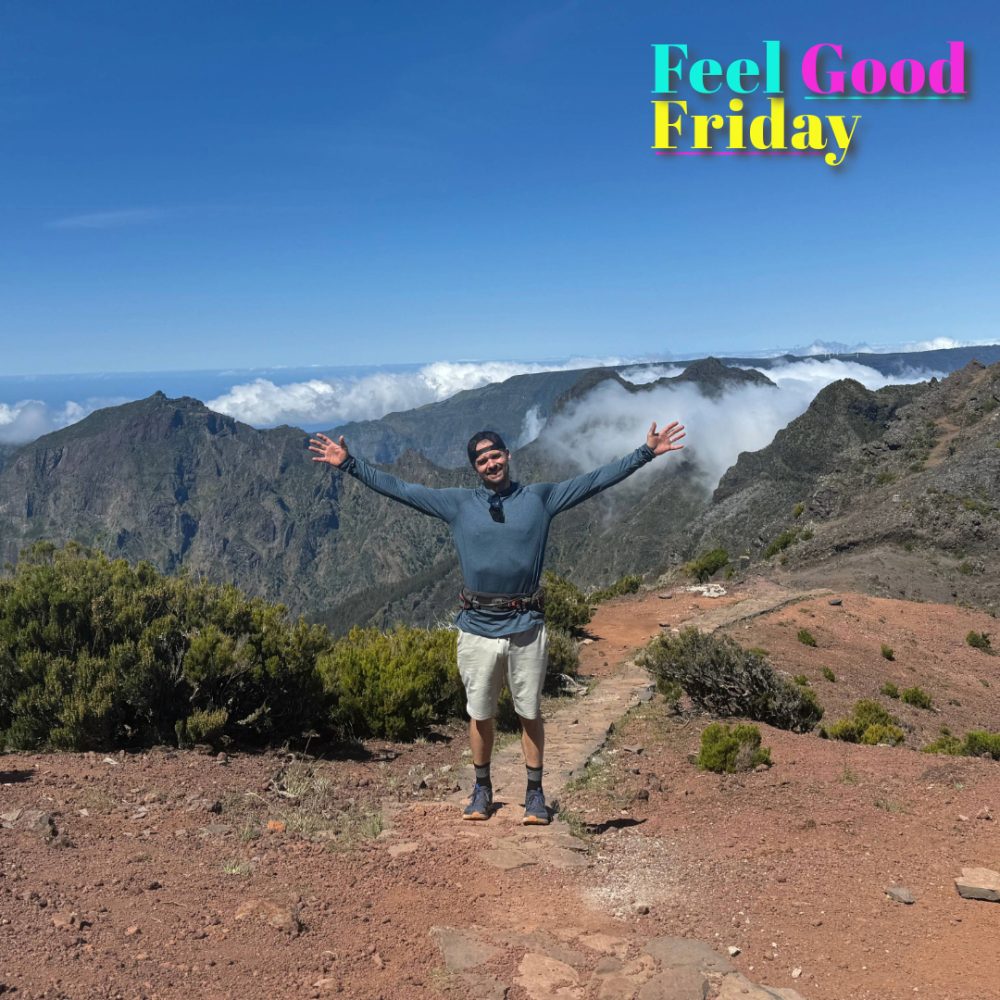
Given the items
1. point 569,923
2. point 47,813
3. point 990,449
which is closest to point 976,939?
point 569,923

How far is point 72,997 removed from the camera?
3287mm

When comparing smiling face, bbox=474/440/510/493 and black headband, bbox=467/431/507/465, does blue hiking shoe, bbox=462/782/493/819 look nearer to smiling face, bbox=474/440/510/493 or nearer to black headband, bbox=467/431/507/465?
smiling face, bbox=474/440/510/493

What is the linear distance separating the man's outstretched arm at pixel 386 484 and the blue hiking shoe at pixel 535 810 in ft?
7.00

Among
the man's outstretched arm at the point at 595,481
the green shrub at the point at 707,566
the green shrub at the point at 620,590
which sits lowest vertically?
the green shrub at the point at 620,590

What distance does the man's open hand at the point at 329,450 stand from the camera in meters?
6.05

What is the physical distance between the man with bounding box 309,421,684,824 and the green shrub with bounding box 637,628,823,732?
14.0 feet

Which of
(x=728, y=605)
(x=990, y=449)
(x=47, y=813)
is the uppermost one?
(x=990, y=449)

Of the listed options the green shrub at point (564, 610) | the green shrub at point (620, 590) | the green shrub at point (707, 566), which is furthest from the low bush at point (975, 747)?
the green shrub at point (707, 566)

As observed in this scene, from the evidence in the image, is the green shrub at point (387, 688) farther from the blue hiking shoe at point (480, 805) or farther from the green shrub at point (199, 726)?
the blue hiking shoe at point (480, 805)

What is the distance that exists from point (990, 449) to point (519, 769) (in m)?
35.0

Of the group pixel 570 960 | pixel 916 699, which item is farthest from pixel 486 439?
pixel 916 699

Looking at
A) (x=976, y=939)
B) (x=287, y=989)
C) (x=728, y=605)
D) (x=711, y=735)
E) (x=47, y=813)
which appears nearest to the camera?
(x=287, y=989)

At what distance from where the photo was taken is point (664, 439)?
20.0ft

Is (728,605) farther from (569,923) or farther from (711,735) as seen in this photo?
(569,923)
